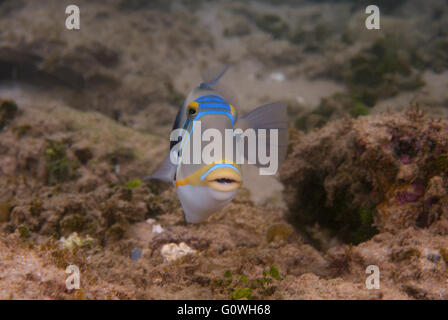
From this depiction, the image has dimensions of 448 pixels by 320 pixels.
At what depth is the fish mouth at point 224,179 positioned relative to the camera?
4.30 ft

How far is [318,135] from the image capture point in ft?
→ 10.6

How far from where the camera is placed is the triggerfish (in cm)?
134

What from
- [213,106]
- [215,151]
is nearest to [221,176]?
[215,151]

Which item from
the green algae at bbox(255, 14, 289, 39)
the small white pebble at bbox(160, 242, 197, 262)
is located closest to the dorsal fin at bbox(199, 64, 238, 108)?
the small white pebble at bbox(160, 242, 197, 262)

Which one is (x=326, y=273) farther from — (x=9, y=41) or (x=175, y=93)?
(x=9, y=41)

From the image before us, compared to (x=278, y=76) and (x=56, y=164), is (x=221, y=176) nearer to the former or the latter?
(x=56, y=164)

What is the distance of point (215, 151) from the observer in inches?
53.8

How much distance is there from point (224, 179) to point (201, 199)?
0.61 ft

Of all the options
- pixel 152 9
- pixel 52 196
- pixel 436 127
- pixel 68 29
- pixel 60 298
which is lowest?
pixel 60 298

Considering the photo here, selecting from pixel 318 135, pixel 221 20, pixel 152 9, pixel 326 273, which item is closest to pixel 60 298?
pixel 326 273

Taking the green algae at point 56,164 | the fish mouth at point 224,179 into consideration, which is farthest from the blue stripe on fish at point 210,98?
the green algae at point 56,164

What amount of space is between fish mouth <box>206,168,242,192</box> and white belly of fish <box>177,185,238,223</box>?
0.09 ft

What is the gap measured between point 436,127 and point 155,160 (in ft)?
12.5

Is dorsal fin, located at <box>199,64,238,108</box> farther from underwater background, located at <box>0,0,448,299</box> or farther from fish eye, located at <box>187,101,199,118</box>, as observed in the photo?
fish eye, located at <box>187,101,199,118</box>
